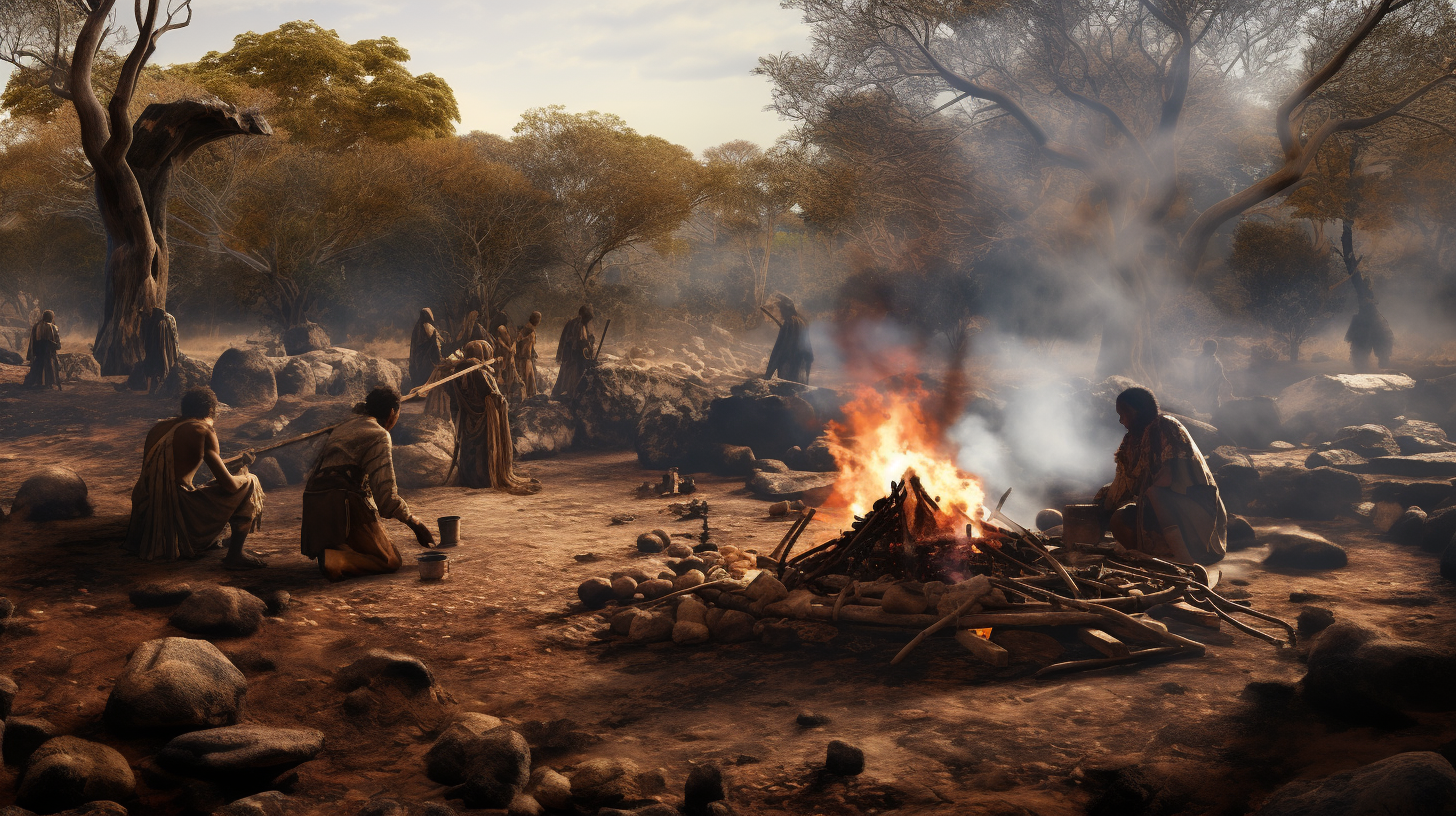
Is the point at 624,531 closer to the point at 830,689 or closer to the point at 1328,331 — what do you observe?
the point at 830,689

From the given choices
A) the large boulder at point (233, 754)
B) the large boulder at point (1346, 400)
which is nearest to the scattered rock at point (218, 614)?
the large boulder at point (233, 754)

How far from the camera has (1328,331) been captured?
2725cm

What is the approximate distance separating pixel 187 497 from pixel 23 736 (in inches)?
116

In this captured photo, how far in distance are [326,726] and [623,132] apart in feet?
97.1

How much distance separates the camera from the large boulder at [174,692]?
12.0ft

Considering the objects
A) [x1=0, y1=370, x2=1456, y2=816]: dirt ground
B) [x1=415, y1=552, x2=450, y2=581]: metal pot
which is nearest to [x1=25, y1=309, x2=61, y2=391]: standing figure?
[x1=0, y1=370, x2=1456, y2=816]: dirt ground

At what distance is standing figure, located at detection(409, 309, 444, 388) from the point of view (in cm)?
1540

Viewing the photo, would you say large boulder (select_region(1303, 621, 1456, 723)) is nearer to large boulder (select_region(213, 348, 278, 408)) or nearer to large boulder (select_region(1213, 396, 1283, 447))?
large boulder (select_region(1213, 396, 1283, 447))

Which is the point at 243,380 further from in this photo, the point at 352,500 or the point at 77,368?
the point at 352,500

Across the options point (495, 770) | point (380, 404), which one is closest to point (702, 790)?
point (495, 770)

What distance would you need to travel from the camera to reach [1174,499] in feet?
20.4

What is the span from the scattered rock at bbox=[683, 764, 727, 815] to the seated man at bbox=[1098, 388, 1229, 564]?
4199mm

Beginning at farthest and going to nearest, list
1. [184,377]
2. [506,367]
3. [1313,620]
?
[506,367] < [184,377] < [1313,620]

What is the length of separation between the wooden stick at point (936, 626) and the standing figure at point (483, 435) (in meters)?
6.61
